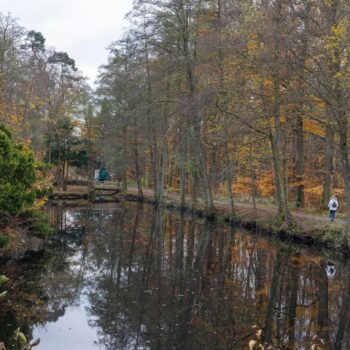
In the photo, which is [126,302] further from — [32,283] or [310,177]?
[310,177]

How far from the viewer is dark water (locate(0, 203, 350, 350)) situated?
8125mm

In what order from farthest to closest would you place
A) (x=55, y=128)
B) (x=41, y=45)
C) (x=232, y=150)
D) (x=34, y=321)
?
(x=41, y=45) → (x=55, y=128) → (x=232, y=150) → (x=34, y=321)

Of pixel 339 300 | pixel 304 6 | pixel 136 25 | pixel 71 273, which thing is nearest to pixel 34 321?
pixel 71 273

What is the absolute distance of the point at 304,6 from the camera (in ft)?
57.7

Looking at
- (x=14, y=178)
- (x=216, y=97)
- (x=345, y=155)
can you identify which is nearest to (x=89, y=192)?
(x=216, y=97)

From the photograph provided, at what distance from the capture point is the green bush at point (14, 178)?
484 inches

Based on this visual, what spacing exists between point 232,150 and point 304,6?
882cm

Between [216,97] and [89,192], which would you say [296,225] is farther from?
[89,192]

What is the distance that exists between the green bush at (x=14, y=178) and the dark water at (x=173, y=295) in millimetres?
1744

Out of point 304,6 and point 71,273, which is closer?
point 71,273

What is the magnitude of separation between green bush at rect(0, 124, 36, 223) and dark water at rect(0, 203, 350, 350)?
1.74 m

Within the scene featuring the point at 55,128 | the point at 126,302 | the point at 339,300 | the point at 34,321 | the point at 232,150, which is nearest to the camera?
the point at 34,321

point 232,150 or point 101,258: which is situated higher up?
point 232,150

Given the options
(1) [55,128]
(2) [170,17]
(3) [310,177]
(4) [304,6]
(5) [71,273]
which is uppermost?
(2) [170,17]
